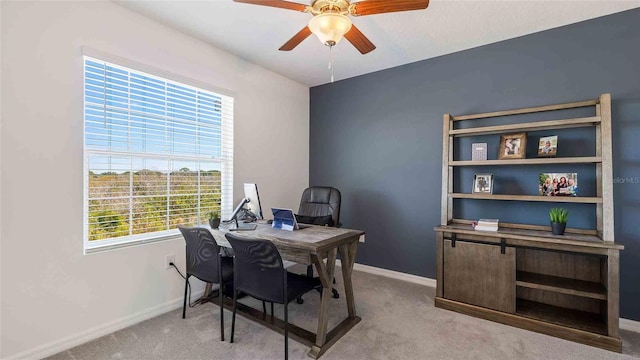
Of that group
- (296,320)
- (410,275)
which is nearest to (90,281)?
(296,320)

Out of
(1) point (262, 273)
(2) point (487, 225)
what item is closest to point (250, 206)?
(1) point (262, 273)

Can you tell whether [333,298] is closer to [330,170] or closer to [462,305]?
[462,305]

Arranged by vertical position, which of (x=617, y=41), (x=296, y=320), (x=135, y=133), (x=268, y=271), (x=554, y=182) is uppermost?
(x=617, y=41)

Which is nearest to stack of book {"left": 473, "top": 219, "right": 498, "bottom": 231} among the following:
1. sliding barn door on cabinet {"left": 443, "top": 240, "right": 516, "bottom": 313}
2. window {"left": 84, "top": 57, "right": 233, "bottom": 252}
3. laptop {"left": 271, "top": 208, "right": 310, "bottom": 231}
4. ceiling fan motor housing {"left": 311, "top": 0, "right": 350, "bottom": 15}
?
sliding barn door on cabinet {"left": 443, "top": 240, "right": 516, "bottom": 313}

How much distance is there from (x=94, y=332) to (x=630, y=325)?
168 inches

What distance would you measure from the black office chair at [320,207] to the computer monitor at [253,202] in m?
0.76

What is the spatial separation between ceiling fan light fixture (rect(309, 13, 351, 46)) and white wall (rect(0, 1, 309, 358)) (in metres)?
1.60

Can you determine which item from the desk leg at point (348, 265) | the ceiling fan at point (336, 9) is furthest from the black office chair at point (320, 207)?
the ceiling fan at point (336, 9)

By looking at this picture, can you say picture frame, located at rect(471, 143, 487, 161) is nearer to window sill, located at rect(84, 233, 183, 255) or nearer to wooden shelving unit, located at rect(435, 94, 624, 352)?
wooden shelving unit, located at rect(435, 94, 624, 352)

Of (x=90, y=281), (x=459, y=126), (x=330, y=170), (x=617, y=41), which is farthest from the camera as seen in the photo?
(x=330, y=170)

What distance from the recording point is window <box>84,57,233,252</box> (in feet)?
7.43

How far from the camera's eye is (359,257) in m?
3.91

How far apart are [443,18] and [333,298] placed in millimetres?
2795

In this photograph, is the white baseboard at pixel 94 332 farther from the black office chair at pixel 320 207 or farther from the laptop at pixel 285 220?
the black office chair at pixel 320 207
